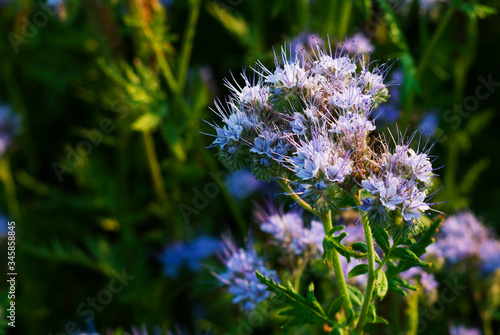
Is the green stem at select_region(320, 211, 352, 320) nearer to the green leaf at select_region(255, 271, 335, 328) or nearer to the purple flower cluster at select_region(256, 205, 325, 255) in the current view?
the green leaf at select_region(255, 271, 335, 328)

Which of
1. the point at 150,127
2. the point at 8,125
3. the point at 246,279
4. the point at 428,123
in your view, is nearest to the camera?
the point at 246,279

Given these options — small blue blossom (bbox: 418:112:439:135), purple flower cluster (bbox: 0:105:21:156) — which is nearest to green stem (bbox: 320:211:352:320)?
small blue blossom (bbox: 418:112:439:135)

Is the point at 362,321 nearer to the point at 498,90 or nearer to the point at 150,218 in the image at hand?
the point at 150,218

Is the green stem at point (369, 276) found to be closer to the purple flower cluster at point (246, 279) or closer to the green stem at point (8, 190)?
the purple flower cluster at point (246, 279)

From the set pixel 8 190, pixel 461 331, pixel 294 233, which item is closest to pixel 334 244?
pixel 294 233

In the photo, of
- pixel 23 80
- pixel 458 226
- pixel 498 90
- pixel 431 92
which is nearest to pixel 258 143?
pixel 458 226

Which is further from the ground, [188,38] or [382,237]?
[188,38]

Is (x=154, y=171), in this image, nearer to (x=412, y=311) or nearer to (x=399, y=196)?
(x=412, y=311)
